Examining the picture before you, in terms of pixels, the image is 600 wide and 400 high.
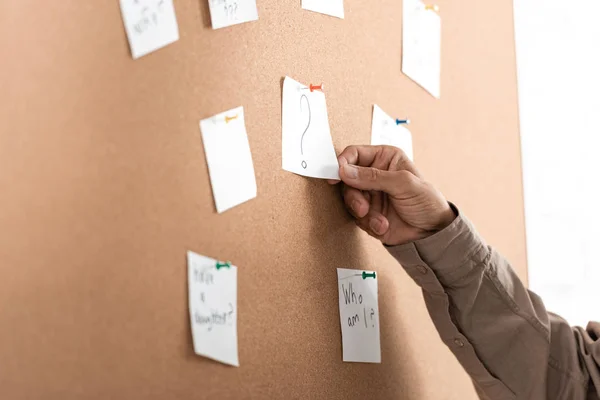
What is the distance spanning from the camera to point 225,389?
3.00ft

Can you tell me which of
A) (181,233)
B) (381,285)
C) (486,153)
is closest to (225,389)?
(181,233)

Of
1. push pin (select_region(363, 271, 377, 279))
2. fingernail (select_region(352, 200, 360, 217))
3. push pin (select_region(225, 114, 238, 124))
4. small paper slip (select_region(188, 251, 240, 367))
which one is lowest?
push pin (select_region(363, 271, 377, 279))

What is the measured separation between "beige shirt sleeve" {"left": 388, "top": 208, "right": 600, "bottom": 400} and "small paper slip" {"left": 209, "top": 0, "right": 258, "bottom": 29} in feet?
1.54

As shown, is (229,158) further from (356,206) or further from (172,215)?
(356,206)

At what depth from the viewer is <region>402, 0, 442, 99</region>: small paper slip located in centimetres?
135

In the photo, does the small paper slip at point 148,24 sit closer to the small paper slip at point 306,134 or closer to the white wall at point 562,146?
the small paper slip at point 306,134

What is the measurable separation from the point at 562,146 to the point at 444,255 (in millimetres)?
844

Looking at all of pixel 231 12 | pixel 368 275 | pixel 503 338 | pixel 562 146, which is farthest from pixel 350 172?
pixel 562 146

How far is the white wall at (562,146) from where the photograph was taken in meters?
1.79

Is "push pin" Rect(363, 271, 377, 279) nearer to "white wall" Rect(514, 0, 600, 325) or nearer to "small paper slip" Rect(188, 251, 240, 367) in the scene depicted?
"small paper slip" Rect(188, 251, 240, 367)

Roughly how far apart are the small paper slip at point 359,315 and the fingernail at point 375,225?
0.07 m

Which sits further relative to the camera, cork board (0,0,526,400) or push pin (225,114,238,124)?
push pin (225,114,238,124)

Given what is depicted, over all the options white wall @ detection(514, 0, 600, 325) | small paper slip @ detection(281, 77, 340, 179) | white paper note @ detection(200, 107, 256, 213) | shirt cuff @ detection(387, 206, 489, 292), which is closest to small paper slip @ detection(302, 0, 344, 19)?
small paper slip @ detection(281, 77, 340, 179)

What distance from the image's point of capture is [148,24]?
2.79 ft
